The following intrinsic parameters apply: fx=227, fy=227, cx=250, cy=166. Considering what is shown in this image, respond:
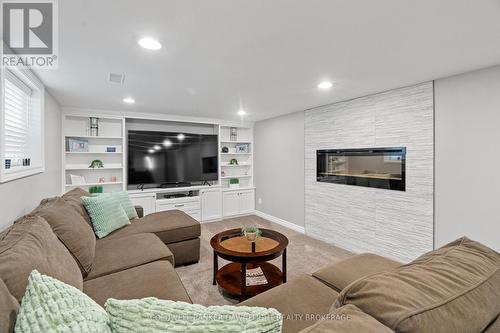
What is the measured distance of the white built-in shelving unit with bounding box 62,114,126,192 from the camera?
3.88 m

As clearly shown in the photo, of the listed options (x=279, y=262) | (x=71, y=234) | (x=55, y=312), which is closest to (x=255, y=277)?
(x=279, y=262)

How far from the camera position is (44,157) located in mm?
2684

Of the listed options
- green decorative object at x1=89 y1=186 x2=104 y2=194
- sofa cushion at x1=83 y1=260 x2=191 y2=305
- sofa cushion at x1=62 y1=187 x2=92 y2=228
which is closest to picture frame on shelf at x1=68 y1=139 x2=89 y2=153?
green decorative object at x1=89 y1=186 x2=104 y2=194

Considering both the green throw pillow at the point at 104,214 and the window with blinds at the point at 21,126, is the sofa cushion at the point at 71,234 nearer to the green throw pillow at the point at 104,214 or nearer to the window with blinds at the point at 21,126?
the window with blinds at the point at 21,126

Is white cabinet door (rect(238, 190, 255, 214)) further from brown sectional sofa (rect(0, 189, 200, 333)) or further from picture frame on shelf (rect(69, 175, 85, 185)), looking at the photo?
picture frame on shelf (rect(69, 175, 85, 185))

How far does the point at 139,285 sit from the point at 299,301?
1020 millimetres

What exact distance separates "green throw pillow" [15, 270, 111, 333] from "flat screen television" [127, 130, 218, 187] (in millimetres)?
3834

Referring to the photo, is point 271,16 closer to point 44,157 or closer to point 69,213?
point 69,213

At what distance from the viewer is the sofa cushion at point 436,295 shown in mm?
590

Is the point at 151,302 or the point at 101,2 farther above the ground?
the point at 101,2

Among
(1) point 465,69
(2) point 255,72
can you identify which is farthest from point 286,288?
(1) point 465,69

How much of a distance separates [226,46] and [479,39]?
189 centimetres

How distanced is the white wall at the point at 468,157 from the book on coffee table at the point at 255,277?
79.1 inches

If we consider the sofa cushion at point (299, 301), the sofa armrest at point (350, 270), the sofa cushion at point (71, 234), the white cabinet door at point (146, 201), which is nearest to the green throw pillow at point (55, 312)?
the sofa cushion at point (299, 301)
